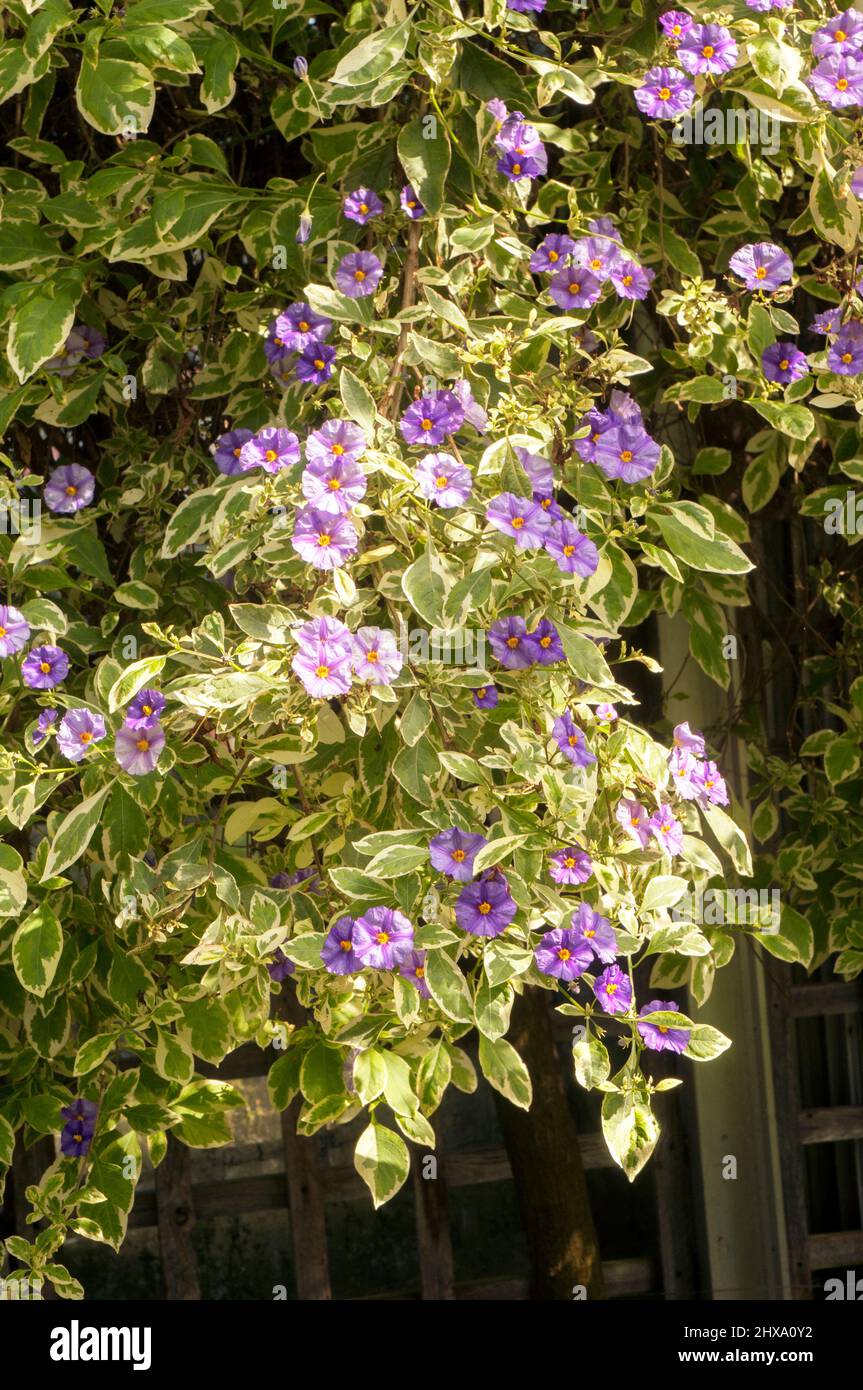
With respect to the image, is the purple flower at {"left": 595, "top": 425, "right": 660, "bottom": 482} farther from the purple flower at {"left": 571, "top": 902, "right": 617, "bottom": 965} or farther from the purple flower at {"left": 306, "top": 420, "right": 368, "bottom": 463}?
the purple flower at {"left": 571, "top": 902, "right": 617, "bottom": 965}

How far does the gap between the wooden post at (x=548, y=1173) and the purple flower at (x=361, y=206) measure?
1.14 m

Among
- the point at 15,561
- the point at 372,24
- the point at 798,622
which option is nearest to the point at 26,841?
the point at 15,561

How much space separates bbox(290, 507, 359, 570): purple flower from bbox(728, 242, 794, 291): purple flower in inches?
22.7

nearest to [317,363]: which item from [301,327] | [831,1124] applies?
[301,327]

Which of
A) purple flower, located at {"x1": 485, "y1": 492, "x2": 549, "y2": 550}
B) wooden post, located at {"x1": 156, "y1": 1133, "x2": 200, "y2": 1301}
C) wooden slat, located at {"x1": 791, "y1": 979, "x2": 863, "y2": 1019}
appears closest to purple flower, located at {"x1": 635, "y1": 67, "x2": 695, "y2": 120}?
purple flower, located at {"x1": 485, "y1": 492, "x2": 549, "y2": 550}

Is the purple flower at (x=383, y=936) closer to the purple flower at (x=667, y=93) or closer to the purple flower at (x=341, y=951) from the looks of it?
the purple flower at (x=341, y=951)

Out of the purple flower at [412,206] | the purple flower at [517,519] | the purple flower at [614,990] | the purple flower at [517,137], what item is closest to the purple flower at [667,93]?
→ the purple flower at [517,137]

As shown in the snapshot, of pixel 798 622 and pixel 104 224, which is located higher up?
Answer: pixel 104 224

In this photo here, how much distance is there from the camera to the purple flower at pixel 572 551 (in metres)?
1.31

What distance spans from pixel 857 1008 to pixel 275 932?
1.34 metres

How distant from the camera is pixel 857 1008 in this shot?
237 centimetres

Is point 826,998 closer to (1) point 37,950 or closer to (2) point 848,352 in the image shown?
(2) point 848,352

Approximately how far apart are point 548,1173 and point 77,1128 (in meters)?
0.78

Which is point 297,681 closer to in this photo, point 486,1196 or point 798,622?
point 798,622
